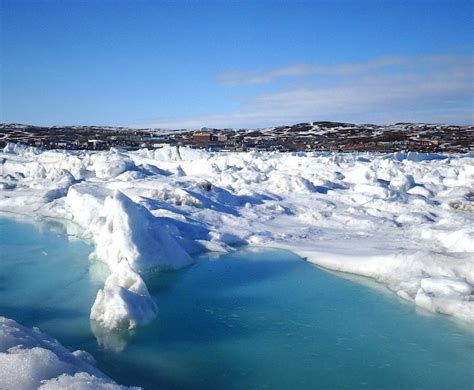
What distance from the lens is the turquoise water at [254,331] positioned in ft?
16.3

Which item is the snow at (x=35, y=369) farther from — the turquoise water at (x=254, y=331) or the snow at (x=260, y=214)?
the snow at (x=260, y=214)

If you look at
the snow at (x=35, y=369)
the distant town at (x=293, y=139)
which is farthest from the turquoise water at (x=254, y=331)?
the distant town at (x=293, y=139)

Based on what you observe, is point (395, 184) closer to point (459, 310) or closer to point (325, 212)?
point (325, 212)

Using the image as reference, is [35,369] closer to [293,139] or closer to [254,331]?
[254,331]

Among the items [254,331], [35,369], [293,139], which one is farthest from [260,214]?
[293,139]

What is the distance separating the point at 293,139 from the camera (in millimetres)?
58938

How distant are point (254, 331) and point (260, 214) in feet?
23.8

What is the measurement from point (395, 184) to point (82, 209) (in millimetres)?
11122

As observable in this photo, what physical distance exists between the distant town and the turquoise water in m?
29.9

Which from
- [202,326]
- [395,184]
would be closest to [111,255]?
[202,326]

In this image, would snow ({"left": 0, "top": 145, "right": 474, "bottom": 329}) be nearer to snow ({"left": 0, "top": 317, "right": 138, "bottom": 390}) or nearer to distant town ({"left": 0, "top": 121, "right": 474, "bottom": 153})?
snow ({"left": 0, "top": 317, "right": 138, "bottom": 390})

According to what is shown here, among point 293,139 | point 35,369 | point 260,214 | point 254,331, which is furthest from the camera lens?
point 293,139

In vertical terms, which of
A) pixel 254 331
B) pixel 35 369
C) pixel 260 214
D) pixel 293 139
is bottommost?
pixel 254 331

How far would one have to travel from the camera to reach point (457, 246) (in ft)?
31.0
